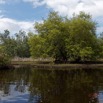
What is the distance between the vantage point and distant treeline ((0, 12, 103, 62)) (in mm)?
91438

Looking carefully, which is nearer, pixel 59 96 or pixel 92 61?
pixel 59 96

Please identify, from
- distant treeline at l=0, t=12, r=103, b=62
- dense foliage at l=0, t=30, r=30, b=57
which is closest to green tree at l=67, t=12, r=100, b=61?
distant treeline at l=0, t=12, r=103, b=62

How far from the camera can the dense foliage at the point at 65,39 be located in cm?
9150

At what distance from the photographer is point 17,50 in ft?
514

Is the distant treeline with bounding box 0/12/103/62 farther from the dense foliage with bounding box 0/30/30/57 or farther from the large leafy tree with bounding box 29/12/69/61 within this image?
the dense foliage with bounding box 0/30/30/57

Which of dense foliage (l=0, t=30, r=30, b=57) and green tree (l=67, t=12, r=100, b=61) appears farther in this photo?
dense foliage (l=0, t=30, r=30, b=57)

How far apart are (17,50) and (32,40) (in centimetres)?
6429

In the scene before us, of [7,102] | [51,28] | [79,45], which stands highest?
[51,28]

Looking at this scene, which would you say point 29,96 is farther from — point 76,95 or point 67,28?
point 67,28

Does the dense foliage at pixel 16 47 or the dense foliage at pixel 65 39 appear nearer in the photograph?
the dense foliage at pixel 65 39

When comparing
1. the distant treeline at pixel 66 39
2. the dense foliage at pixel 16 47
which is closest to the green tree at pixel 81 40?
the distant treeline at pixel 66 39

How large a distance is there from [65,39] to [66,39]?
0.98m

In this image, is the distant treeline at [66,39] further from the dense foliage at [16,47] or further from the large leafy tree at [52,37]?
the dense foliage at [16,47]

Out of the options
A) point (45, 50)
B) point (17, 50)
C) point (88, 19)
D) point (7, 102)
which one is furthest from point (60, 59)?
point (7, 102)
